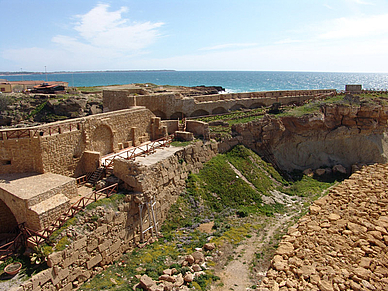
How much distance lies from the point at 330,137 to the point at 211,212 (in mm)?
17615

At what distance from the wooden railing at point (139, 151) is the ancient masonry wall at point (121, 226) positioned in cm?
150

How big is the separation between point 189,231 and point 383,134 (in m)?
25.0

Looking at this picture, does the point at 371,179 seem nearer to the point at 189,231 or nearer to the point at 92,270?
the point at 189,231

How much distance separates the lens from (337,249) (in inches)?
402

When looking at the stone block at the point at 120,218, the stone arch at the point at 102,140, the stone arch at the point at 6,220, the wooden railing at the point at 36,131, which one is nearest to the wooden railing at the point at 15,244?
the stone arch at the point at 6,220

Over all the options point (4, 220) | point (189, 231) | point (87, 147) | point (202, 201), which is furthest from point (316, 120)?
point (4, 220)

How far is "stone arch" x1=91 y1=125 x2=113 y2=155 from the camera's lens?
1930 centimetres

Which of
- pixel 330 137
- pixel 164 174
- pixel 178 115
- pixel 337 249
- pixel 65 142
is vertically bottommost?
pixel 337 249

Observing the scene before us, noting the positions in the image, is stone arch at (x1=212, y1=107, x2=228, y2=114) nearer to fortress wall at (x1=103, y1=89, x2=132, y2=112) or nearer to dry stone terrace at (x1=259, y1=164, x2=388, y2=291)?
fortress wall at (x1=103, y1=89, x2=132, y2=112)

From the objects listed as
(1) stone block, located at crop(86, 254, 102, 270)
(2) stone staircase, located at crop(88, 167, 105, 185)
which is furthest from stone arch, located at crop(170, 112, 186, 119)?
(1) stone block, located at crop(86, 254, 102, 270)

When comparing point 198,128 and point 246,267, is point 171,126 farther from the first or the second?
point 246,267

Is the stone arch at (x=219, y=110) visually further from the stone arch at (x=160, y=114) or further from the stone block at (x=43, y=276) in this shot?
the stone block at (x=43, y=276)

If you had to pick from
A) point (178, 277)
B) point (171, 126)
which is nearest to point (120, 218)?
point (178, 277)

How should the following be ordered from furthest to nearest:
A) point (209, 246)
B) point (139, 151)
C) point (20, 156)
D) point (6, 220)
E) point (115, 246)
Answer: point (139, 151)
point (6, 220)
point (20, 156)
point (209, 246)
point (115, 246)
